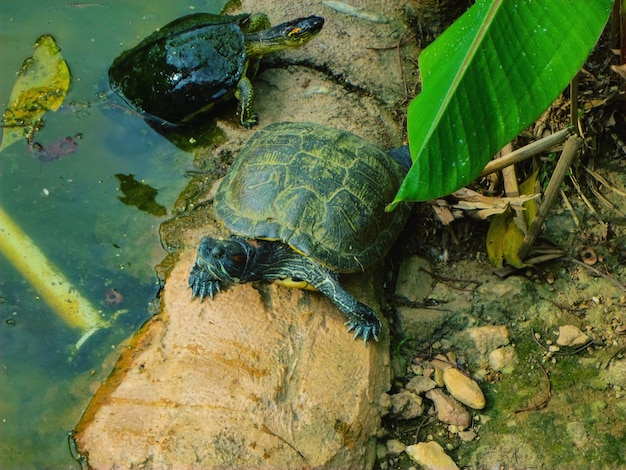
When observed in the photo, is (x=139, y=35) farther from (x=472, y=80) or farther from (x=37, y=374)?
(x=472, y=80)

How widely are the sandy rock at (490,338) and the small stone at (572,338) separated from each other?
306 millimetres

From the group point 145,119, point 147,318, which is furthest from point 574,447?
point 145,119

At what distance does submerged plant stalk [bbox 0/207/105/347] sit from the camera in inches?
141

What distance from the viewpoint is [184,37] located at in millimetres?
4590

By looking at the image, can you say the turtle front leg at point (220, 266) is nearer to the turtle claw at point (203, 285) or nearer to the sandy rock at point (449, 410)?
the turtle claw at point (203, 285)

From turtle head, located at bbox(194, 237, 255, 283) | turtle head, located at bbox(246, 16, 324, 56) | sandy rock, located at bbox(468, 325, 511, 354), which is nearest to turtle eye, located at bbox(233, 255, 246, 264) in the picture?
turtle head, located at bbox(194, 237, 255, 283)

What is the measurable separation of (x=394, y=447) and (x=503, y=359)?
87cm

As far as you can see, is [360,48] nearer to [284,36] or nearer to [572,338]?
[284,36]

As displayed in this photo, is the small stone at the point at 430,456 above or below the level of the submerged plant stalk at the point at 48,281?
below

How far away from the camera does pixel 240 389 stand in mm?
3014

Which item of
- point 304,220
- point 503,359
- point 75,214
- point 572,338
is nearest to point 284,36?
point 304,220

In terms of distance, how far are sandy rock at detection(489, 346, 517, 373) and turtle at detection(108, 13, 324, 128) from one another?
2344 mm

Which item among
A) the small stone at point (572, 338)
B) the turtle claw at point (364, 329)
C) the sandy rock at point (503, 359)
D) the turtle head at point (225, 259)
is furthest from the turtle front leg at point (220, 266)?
the small stone at point (572, 338)

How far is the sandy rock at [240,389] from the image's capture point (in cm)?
284
